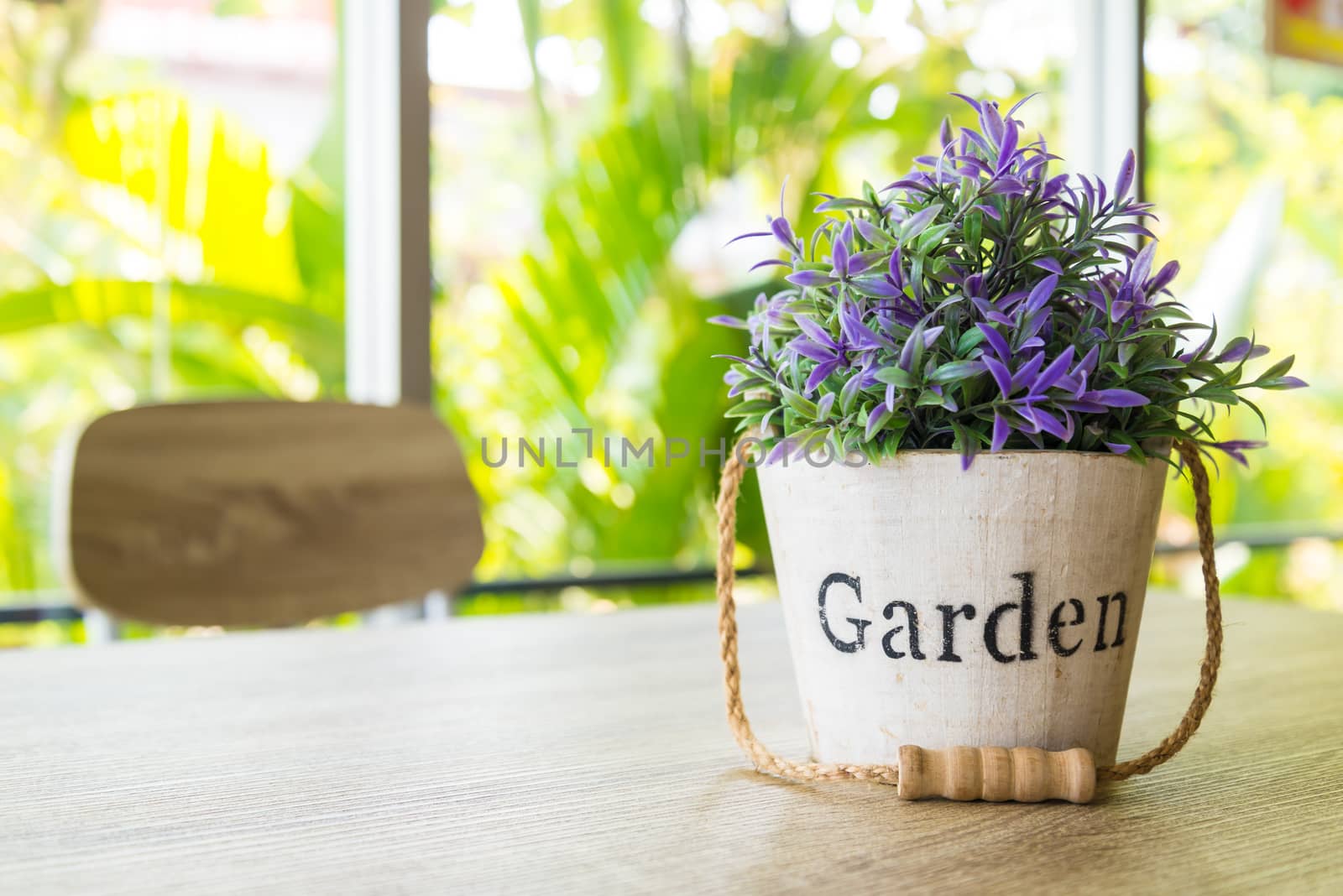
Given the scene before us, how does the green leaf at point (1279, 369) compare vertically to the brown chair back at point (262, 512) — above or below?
above

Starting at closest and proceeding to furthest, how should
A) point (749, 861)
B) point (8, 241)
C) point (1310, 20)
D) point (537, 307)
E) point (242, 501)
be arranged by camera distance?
point (749, 861)
point (242, 501)
point (8, 241)
point (537, 307)
point (1310, 20)

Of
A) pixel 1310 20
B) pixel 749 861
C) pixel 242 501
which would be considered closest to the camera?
pixel 749 861

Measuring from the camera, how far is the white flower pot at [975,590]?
39cm

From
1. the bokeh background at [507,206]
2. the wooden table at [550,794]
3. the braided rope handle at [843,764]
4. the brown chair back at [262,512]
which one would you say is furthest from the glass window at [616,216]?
the braided rope handle at [843,764]

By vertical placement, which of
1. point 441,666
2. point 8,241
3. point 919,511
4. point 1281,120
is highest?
point 1281,120

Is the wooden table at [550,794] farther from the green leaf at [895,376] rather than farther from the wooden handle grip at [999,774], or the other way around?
the green leaf at [895,376]

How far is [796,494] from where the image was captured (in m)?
0.42

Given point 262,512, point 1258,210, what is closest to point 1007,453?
point 262,512

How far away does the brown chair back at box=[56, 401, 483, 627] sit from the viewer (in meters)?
A: 1.04

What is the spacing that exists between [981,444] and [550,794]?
0.21 m

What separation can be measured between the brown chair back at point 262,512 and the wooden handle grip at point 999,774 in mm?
819

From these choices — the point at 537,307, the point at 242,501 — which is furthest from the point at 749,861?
the point at 537,307

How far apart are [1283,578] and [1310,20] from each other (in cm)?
170

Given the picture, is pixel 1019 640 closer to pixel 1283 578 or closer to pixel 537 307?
pixel 537 307
